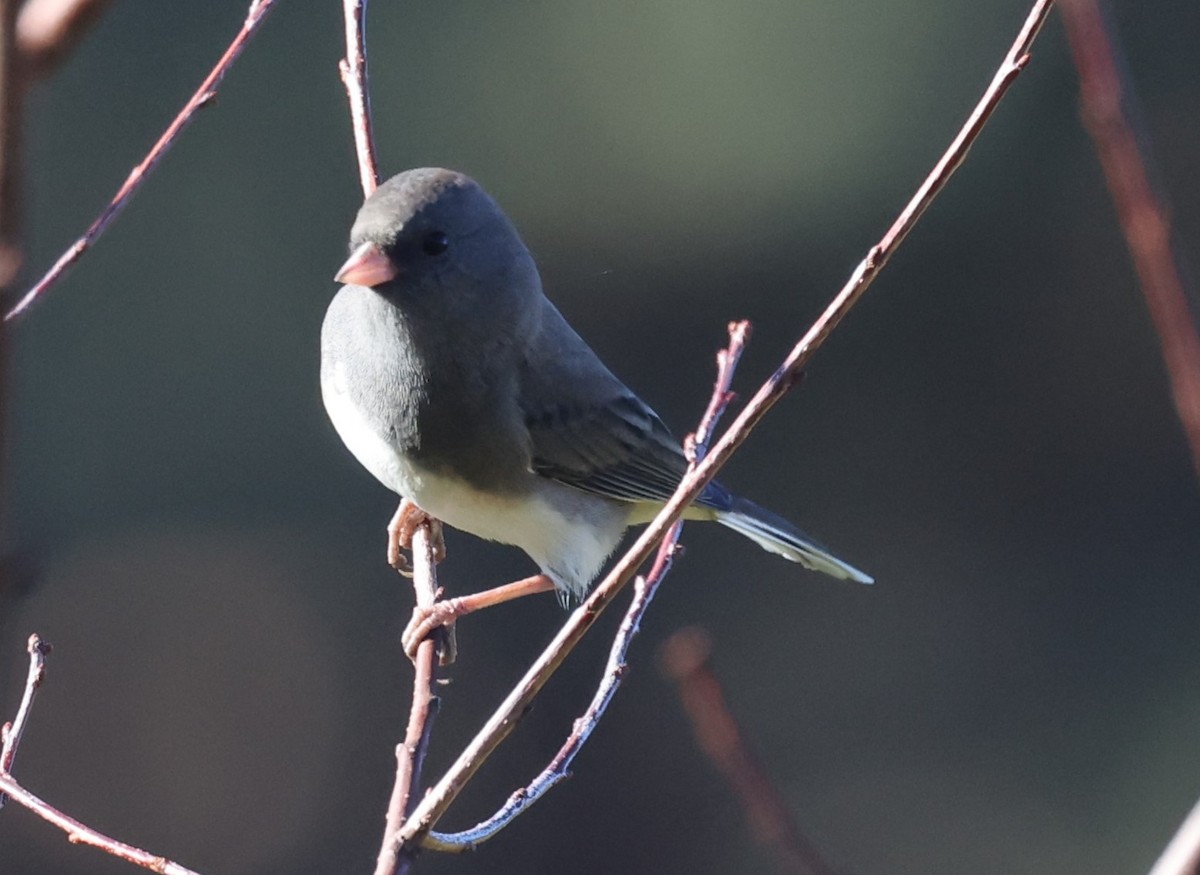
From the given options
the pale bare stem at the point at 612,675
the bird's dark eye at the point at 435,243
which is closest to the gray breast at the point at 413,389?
the bird's dark eye at the point at 435,243

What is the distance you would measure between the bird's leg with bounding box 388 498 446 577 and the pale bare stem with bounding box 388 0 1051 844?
1.14 metres

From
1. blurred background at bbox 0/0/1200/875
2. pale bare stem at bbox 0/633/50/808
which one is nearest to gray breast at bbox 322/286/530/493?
pale bare stem at bbox 0/633/50/808

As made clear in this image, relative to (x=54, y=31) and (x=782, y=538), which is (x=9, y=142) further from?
(x=782, y=538)

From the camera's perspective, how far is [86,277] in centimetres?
515

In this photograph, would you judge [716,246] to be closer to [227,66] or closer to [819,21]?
[819,21]

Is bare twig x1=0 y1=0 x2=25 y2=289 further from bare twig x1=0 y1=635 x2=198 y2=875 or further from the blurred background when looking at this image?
the blurred background

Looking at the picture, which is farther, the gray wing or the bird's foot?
the gray wing

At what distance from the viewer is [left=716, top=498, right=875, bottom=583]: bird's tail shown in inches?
118

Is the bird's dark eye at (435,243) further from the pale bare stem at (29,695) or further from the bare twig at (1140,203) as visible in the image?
the bare twig at (1140,203)

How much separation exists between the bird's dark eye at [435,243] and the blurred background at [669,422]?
114 inches

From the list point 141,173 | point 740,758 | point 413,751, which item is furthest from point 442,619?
point 740,758

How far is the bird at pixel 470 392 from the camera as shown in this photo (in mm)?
2213

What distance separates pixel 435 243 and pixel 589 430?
631 millimetres

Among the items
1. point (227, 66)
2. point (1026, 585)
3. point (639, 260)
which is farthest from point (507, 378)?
point (1026, 585)
